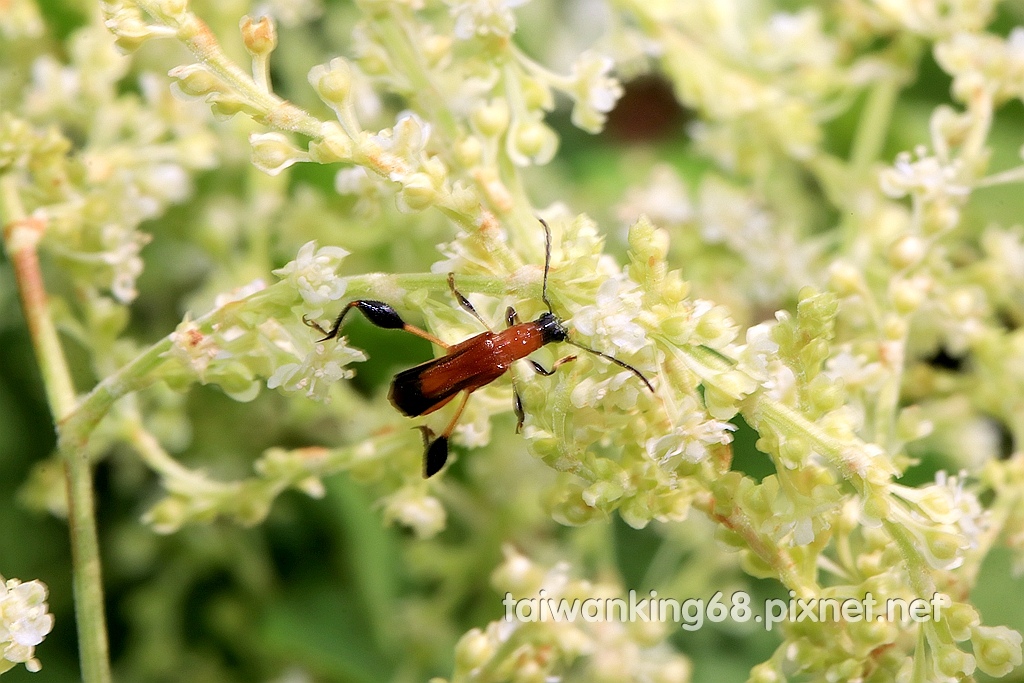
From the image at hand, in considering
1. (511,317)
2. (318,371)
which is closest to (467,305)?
(511,317)

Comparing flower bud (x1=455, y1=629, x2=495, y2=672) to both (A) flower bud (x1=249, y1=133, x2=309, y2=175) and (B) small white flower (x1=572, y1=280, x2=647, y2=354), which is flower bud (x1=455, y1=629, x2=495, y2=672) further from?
(A) flower bud (x1=249, y1=133, x2=309, y2=175)

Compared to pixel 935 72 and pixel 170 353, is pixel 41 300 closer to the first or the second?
pixel 170 353

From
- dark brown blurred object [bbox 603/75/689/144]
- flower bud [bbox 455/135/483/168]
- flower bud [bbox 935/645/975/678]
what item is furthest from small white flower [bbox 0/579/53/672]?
dark brown blurred object [bbox 603/75/689/144]

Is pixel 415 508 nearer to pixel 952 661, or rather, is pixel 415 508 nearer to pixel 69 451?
pixel 69 451

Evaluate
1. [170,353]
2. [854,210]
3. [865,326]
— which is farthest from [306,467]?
[854,210]

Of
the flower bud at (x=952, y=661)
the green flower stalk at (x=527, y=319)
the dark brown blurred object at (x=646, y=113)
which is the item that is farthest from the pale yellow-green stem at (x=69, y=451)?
the dark brown blurred object at (x=646, y=113)

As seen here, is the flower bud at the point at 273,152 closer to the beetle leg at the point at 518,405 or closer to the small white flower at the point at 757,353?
the beetle leg at the point at 518,405
